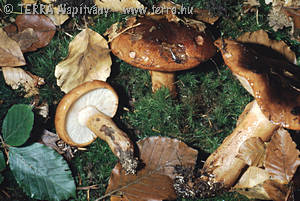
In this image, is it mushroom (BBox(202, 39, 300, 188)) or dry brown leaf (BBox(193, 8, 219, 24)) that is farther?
dry brown leaf (BBox(193, 8, 219, 24))

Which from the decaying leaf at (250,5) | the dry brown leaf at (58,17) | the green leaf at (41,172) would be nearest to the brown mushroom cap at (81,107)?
the green leaf at (41,172)

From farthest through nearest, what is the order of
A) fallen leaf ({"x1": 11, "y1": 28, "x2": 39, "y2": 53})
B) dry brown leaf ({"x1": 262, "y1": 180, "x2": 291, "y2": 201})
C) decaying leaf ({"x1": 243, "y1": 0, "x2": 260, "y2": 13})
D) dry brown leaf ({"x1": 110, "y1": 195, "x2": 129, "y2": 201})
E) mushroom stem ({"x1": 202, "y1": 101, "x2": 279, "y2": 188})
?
decaying leaf ({"x1": 243, "y1": 0, "x2": 260, "y2": 13}), fallen leaf ({"x1": 11, "y1": 28, "x2": 39, "y2": 53}), dry brown leaf ({"x1": 110, "y1": 195, "x2": 129, "y2": 201}), mushroom stem ({"x1": 202, "y1": 101, "x2": 279, "y2": 188}), dry brown leaf ({"x1": 262, "y1": 180, "x2": 291, "y2": 201})

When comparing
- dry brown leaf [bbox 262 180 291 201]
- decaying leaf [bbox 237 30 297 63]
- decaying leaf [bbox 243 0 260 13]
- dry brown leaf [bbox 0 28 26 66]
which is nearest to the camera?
dry brown leaf [bbox 262 180 291 201]

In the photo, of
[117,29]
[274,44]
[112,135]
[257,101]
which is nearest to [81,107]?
[112,135]

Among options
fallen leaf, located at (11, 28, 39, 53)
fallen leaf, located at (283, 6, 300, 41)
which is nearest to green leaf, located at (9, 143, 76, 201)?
fallen leaf, located at (11, 28, 39, 53)

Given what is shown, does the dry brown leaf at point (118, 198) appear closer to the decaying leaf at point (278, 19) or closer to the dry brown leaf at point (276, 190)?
the dry brown leaf at point (276, 190)

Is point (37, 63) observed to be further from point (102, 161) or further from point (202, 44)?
point (202, 44)

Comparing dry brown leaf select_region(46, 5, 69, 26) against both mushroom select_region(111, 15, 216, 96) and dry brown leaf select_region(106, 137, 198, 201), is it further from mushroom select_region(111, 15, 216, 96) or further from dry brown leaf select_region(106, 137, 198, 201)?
dry brown leaf select_region(106, 137, 198, 201)
